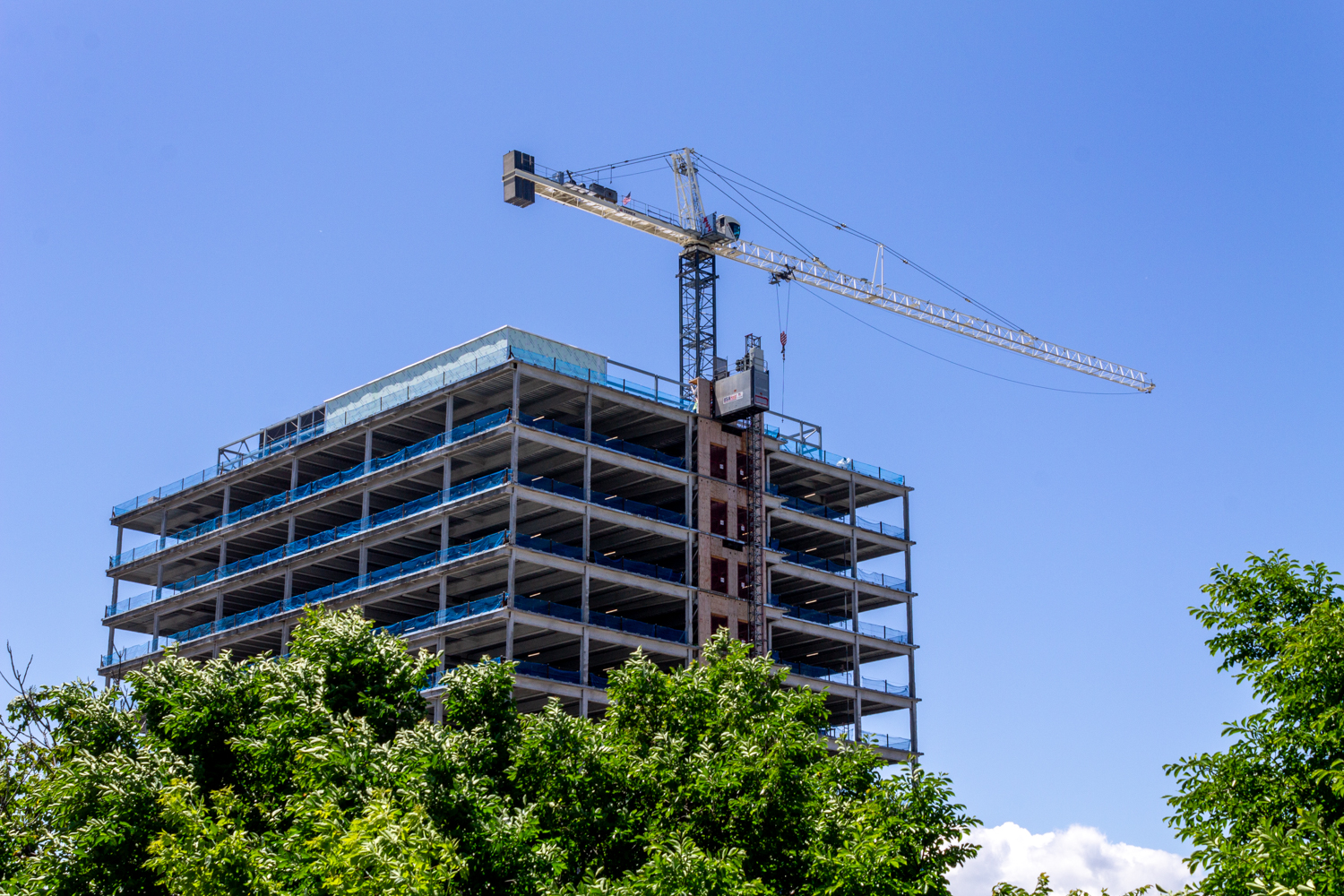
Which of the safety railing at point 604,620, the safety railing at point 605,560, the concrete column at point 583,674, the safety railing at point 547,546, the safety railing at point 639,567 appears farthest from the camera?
the safety railing at point 639,567

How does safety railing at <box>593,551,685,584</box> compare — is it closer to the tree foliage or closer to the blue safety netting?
the blue safety netting

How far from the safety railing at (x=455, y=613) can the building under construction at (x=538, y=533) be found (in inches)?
6.4

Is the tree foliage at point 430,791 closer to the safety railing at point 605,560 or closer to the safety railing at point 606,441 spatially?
the safety railing at point 605,560

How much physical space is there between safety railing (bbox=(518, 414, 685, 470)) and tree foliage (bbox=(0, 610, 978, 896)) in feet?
163

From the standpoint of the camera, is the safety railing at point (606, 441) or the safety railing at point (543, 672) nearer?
the safety railing at point (543, 672)

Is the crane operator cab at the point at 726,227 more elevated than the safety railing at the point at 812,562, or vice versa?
the crane operator cab at the point at 726,227

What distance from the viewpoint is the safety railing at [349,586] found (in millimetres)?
93438

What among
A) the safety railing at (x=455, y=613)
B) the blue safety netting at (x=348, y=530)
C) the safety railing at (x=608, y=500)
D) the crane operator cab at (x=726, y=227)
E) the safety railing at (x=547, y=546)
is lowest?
the safety railing at (x=455, y=613)

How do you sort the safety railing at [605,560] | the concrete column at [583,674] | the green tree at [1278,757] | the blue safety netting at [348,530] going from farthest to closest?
1. the blue safety netting at [348,530]
2. the safety railing at [605,560]
3. the concrete column at [583,674]
4. the green tree at [1278,757]

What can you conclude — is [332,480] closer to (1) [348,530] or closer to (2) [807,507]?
(1) [348,530]

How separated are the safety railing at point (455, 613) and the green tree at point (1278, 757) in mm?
56712

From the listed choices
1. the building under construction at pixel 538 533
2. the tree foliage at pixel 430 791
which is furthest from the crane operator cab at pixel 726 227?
the tree foliage at pixel 430 791

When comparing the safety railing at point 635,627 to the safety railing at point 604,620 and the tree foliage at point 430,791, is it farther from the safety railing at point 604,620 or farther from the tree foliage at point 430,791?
the tree foliage at point 430,791

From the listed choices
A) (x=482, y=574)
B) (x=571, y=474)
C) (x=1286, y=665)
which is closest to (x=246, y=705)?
(x=1286, y=665)
